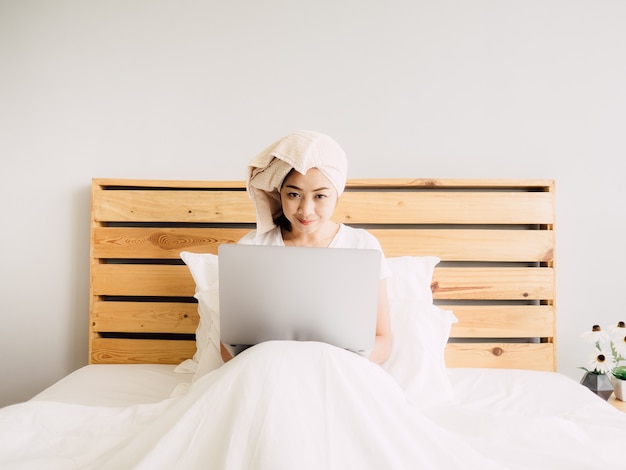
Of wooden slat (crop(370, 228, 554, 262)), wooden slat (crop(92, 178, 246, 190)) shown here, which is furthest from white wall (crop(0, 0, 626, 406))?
wooden slat (crop(370, 228, 554, 262))

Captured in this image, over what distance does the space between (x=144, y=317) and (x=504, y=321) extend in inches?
54.8

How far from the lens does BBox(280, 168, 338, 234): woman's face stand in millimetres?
1499

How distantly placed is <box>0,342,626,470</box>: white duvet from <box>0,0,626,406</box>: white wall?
1006 mm

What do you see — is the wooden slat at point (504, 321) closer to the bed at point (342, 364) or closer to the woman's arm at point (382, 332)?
the bed at point (342, 364)

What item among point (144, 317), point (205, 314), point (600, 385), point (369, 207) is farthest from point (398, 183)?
point (144, 317)

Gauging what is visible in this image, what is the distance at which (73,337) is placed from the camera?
2059 mm

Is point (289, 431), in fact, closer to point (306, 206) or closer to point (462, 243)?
point (306, 206)

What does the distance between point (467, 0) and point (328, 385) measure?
5.62 ft

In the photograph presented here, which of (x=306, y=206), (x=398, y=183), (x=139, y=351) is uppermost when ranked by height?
(x=398, y=183)

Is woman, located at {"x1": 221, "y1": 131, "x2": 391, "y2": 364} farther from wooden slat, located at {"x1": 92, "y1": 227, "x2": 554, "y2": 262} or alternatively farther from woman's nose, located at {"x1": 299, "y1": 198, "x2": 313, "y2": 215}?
wooden slat, located at {"x1": 92, "y1": 227, "x2": 554, "y2": 262}

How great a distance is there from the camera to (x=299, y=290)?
3.77 feet

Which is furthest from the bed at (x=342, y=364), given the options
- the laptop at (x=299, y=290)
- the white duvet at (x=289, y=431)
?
the laptop at (x=299, y=290)

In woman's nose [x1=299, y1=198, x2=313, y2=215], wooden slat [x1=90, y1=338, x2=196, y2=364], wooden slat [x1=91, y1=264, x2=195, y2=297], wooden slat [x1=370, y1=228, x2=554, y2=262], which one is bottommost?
wooden slat [x1=90, y1=338, x2=196, y2=364]

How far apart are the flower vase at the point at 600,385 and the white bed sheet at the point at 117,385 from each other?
1.39 meters
